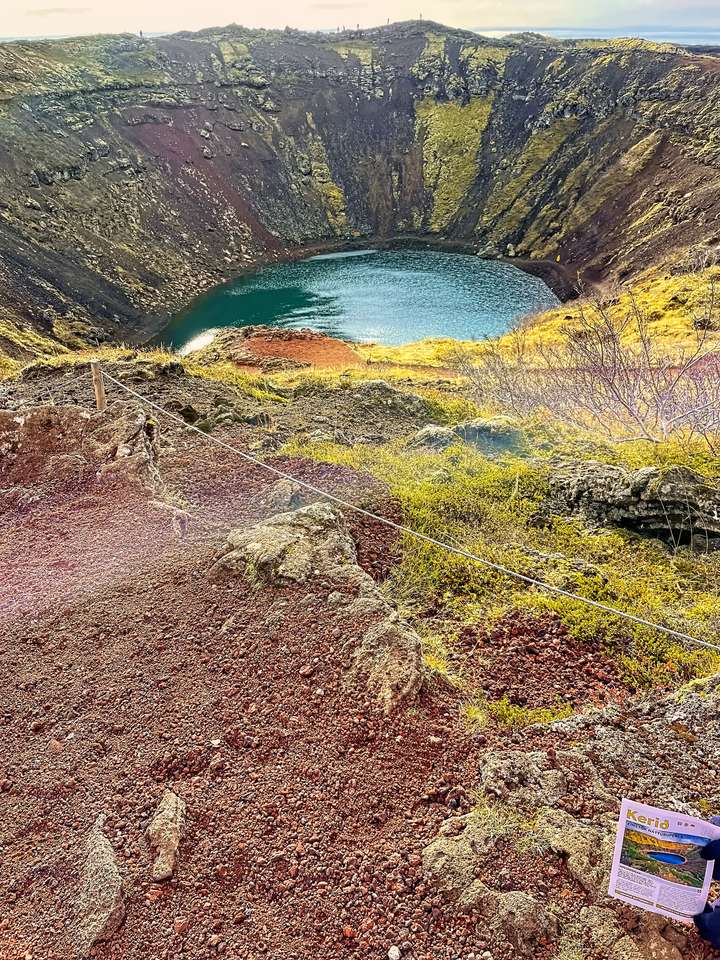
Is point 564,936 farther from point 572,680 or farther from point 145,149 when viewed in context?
point 145,149

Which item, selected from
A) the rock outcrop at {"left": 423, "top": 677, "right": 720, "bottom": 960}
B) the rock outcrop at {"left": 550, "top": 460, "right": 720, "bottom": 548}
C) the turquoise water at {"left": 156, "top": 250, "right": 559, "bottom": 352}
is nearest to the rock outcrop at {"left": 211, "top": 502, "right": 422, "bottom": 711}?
the rock outcrop at {"left": 423, "top": 677, "right": 720, "bottom": 960}

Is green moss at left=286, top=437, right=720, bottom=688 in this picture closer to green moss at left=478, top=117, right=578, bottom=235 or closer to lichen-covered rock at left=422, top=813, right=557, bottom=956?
lichen-covered rock at left=422, top=813, right=557, bottom=956

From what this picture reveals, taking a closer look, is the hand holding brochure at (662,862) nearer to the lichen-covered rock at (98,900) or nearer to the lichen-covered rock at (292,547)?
the lichen-covered rock at (98,900)

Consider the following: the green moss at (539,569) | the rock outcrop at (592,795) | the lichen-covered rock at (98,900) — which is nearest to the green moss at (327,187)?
the green moss at (539,569)

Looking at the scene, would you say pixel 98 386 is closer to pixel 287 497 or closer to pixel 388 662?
pixel 287 497

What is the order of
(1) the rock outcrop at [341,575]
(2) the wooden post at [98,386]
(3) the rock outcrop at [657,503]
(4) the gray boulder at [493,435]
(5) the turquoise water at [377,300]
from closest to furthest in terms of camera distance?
(1) the rock outcrop at [341,575]
(3) the rock outcrop at [657,503]
(2) the wooden post at [98,386]
(4) the gray boulder at [493,435]
(5) the turquoise water at [377,300]

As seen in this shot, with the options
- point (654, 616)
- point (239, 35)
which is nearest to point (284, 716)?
point (654, 616)
